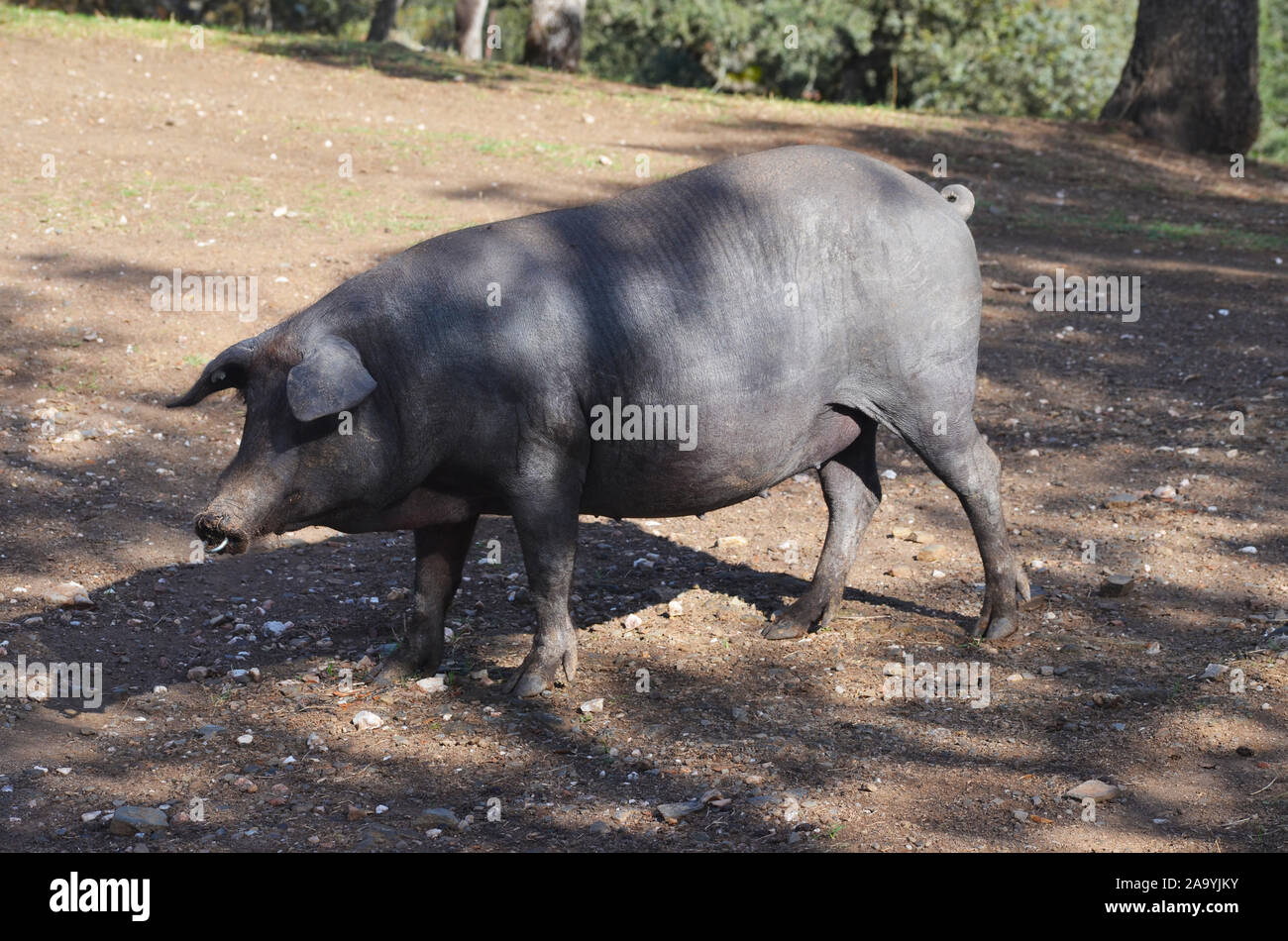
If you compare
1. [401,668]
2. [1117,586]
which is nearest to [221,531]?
[401,668]

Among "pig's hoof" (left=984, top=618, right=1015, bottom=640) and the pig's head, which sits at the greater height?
the pig's head

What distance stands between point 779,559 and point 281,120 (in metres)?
8.68

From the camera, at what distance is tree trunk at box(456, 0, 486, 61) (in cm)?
2398

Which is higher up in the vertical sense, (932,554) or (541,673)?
(932,554)

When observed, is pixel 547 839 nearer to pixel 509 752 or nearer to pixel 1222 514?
pixel 509 752

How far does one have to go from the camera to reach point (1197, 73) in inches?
578

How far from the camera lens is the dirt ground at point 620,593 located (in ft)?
15.7

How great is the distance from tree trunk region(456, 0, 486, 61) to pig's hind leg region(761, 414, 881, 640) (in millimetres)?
19471

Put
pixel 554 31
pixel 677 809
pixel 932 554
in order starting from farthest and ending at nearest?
pixel 554 31 → pixel 932 554 → pixel 677 809

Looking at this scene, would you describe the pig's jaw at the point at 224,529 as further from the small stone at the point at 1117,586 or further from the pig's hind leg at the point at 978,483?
the small stone at the point at 1117,586

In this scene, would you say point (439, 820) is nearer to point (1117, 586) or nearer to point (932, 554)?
point (932, 554)

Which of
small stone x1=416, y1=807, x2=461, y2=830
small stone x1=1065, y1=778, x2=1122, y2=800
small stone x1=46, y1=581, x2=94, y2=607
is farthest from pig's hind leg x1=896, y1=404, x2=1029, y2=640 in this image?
small stone x1=46, y1=581, x2=94, y2=607

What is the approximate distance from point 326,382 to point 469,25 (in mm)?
20671

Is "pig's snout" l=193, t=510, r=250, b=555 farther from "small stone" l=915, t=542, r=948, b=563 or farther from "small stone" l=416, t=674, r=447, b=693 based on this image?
"small stone" l=915, t=542, r=948, b=563
